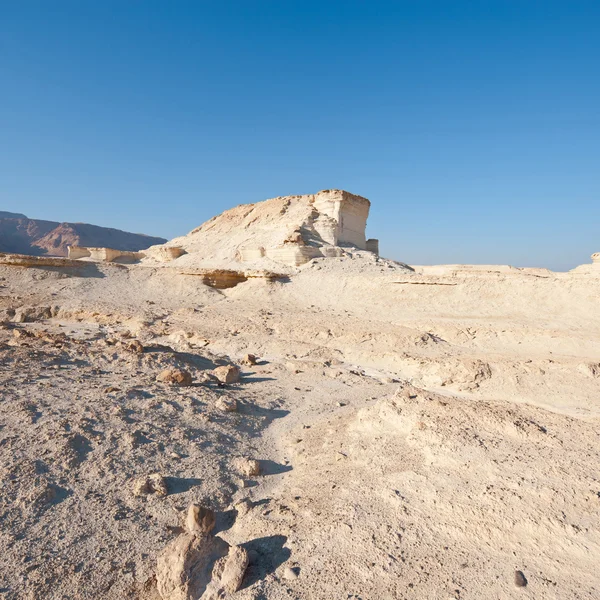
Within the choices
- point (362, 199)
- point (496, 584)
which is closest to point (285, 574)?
point (496, 584)

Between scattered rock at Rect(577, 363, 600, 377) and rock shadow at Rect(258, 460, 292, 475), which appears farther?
scattered rock at Rect(577, 363, 600, 377)

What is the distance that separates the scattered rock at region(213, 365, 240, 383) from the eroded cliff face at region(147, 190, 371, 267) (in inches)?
415

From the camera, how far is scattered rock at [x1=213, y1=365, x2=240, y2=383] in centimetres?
656

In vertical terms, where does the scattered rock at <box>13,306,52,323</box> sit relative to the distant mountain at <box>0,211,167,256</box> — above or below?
below

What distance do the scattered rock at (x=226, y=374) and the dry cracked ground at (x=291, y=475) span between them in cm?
4

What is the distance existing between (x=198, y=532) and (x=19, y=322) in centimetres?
971

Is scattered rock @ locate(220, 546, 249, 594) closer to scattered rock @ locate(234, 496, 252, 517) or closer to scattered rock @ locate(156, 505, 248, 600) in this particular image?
scattered rock @ locate(156, 505, 248, 600)

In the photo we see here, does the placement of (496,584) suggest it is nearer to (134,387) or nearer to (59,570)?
(59,570)

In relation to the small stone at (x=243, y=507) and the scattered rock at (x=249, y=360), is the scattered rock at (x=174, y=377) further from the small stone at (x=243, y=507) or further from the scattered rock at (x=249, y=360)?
the small stone at (x=243, y=507)

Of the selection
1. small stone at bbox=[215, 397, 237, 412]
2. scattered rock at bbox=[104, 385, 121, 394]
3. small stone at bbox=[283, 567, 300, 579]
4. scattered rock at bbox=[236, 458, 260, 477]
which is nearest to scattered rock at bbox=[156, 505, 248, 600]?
small stone at bbox=[283, 567, 300, 579]

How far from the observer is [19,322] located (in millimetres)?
9938

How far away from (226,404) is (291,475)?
167cm

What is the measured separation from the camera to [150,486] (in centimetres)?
341

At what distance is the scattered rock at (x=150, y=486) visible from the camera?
334 cm
